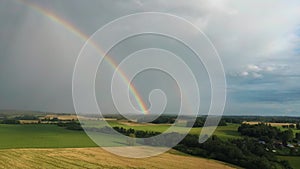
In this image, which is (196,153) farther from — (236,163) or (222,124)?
(222,124)

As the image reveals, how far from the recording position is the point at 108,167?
39844 mm

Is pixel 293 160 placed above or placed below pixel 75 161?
below

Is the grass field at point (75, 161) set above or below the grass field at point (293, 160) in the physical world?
above

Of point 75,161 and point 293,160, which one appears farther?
point 293,160

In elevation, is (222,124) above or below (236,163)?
above

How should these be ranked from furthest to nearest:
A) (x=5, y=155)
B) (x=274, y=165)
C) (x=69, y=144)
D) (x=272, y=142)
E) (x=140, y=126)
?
(x=140, y=126)
(x=272, y=142)
(x=69, y=144)
(x=274, y=165)
(x=5, y=155)

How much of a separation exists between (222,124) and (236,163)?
128 feet

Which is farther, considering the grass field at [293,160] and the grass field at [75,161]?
the grass field at [293,160]

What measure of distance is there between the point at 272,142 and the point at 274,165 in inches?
816

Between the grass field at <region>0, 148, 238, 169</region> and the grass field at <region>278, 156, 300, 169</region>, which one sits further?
the grass field at <region>278, 156, 300, 169</region>

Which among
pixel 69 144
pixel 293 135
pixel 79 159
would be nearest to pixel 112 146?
pixel 69 144

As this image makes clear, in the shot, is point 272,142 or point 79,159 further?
point 272,142

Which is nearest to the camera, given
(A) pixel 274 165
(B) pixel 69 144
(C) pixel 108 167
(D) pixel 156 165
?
(C) pixel 108 167

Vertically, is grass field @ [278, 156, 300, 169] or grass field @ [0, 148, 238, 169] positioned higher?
grass field @ [0, 148, 238, 169]
